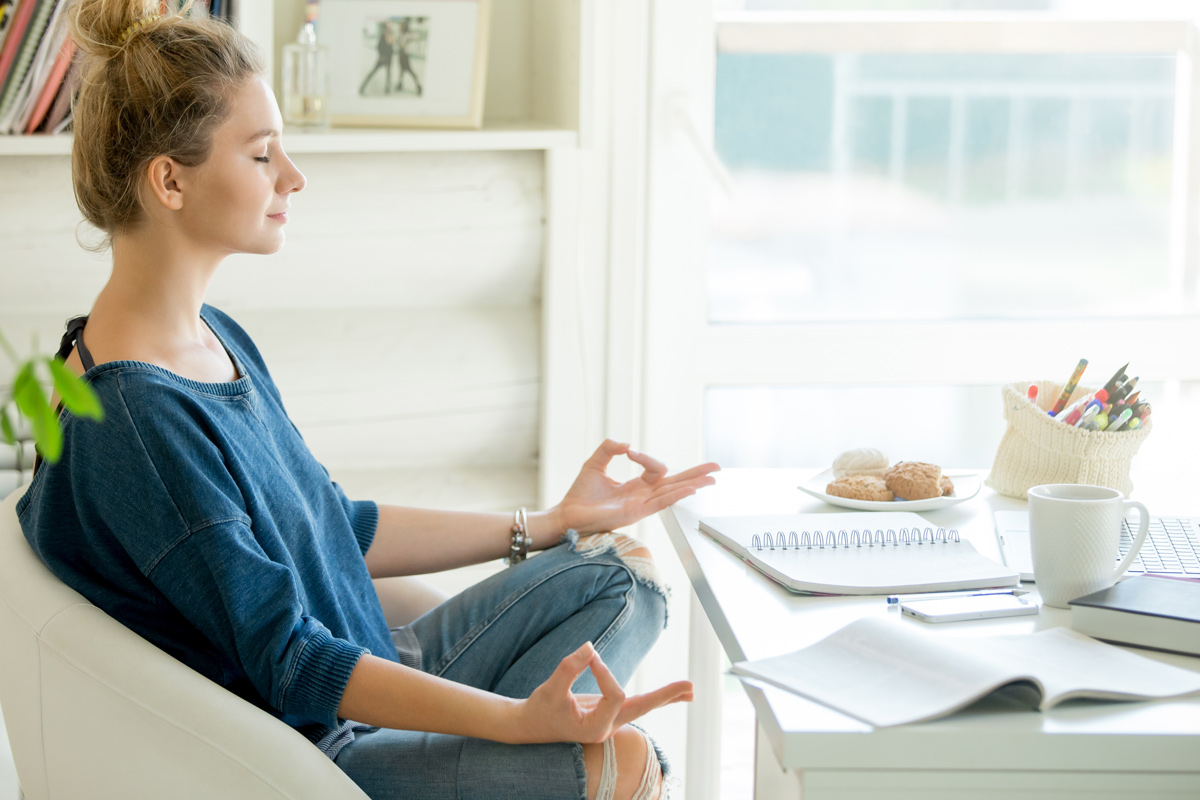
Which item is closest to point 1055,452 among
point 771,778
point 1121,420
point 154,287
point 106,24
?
point 1121,420

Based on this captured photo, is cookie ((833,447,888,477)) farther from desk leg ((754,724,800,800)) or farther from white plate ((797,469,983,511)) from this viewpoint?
desk leg ((754,724,800,800))

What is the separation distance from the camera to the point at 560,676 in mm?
940

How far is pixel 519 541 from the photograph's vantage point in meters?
1.42

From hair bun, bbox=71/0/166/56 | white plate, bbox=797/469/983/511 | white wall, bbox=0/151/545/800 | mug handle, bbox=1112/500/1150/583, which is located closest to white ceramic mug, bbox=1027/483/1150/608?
mug handle, bbox=1112/500/1150/583

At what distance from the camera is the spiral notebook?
1018 millimetres

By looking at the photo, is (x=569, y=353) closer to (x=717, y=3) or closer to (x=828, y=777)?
(x=717, y=3)

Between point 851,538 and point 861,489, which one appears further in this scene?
point 861,489

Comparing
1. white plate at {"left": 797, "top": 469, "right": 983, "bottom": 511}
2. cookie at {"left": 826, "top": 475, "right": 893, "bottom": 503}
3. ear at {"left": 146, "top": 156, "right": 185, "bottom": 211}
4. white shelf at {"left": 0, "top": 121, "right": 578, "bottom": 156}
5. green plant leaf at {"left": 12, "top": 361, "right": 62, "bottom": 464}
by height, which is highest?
white shelf at {"left": 0, "top": 121, "right": 578, "bottom": 156}

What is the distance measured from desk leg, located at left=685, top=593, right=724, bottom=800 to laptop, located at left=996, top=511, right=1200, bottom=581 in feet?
1.18

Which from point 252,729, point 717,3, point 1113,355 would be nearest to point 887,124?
point 717,3

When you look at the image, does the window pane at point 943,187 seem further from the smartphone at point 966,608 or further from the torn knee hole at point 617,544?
the smartphone at point 966,608

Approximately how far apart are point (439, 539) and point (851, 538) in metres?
0.53

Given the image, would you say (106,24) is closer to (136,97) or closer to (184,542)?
(136,97)

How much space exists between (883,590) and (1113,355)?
1342mm
